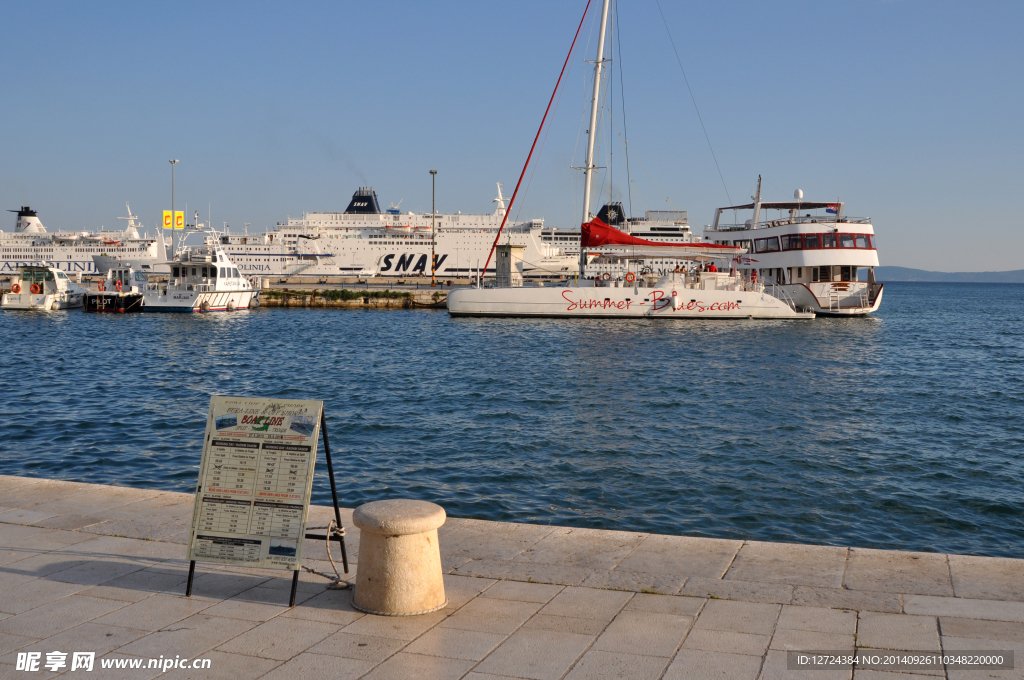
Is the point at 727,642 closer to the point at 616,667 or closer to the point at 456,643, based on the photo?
the point at 616,667

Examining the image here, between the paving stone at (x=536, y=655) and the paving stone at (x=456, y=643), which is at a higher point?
the paving stone at (x=536, y=655)

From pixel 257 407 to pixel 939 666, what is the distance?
14.6ft

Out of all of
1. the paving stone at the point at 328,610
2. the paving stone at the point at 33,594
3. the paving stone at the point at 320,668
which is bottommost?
the paving stone at the point at 328,610

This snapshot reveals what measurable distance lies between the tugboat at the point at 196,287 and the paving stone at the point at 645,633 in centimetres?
5069

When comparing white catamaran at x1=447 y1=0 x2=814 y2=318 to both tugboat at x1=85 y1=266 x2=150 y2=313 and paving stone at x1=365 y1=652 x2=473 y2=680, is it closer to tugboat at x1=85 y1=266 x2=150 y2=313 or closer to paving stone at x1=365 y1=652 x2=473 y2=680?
tugboat at x1=85 y1=266 x2=150 y2=313

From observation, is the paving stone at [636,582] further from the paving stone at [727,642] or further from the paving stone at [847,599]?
the paving stone at [847,599]

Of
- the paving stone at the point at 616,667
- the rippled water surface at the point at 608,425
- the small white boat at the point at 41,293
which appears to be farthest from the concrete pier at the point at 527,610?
the small white boat at the point at 41,293

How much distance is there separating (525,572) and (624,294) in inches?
1437

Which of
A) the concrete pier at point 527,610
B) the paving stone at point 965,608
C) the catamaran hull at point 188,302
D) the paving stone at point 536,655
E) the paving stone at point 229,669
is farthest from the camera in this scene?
the catamaran hull at point 188,302

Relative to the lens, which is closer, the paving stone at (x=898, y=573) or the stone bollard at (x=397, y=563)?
the stone bollard at (x=397, y=563)

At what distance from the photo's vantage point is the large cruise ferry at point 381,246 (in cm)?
10306

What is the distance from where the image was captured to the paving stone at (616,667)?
14.0ft

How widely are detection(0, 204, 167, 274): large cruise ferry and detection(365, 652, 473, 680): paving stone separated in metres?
104

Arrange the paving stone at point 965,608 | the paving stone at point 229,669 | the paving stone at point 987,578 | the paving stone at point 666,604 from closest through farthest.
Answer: the paving stone at point 229,669
the paving stone at point 965,608
the paving stone at point 666,604
the paving stone at point 987,578
